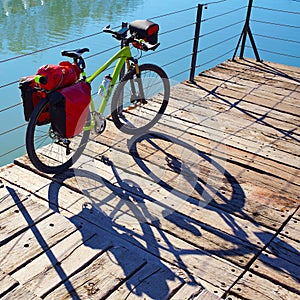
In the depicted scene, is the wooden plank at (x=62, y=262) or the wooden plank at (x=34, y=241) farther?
the wooden plank at (x=34, y=241)

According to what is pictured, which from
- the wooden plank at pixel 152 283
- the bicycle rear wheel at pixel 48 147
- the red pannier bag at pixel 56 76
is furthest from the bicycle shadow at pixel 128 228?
the red pannier bag at pixel 56 76

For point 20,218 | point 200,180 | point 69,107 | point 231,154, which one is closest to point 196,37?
point 231,154

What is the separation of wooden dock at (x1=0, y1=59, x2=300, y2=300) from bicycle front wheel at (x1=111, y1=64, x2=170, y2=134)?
0.29 feet

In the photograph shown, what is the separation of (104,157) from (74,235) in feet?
2.80

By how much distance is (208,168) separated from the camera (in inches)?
116

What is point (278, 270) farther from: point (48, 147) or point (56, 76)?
point (48, 147)

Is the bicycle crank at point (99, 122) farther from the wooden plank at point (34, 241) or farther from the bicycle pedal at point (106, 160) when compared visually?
the wooden plank at point (34, 241)

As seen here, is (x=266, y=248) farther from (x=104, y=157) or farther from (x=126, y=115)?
(x=126, y=115)

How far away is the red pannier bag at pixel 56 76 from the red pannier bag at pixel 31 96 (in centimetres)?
6

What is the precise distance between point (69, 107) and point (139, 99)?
99 cm

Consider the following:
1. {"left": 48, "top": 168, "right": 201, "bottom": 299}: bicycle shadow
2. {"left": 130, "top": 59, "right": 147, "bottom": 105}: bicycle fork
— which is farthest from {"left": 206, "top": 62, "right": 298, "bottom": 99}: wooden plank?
{"left": 48, "top": 168, "right": 201, "bottom": 299}: bicycle shadow

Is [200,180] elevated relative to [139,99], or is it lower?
lower

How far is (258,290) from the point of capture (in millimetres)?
1993

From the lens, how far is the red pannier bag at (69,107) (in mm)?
2398
